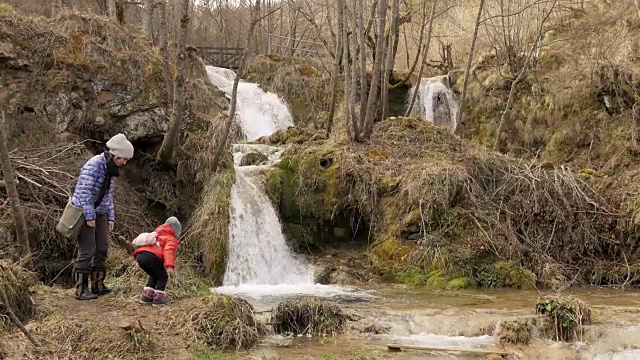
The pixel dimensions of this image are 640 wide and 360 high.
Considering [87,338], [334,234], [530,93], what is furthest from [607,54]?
[87,338]

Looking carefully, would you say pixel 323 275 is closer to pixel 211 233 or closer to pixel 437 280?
pixel 437 280

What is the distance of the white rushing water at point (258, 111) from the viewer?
62.6ft

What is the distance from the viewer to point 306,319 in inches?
280

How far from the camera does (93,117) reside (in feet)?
35.5

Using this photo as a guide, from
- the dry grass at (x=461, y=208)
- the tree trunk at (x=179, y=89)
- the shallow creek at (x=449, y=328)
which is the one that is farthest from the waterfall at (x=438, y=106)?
the shallow creek at (x=449, y=328)

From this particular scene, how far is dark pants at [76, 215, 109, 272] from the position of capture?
7059mm

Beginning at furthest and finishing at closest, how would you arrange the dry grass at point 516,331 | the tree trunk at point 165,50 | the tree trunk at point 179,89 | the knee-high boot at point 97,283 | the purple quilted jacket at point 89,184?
the tree trunk at point 165,50
the tree trunk at point 179,89
the knee-high boot at point 97,283
the purple quilted jacket at point 89,184
the dry grass at point 516,331

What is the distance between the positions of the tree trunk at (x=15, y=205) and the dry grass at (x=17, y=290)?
1026mm

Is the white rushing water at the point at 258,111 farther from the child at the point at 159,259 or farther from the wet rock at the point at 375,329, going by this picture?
the wet rock at the point at 375,329

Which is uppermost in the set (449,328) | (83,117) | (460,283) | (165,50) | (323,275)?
(165,50)

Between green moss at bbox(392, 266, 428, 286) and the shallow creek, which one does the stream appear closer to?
the shallow creek

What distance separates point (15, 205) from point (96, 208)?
1.04 m

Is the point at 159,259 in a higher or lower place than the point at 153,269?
higher

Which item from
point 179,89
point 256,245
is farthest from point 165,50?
point 256,245
